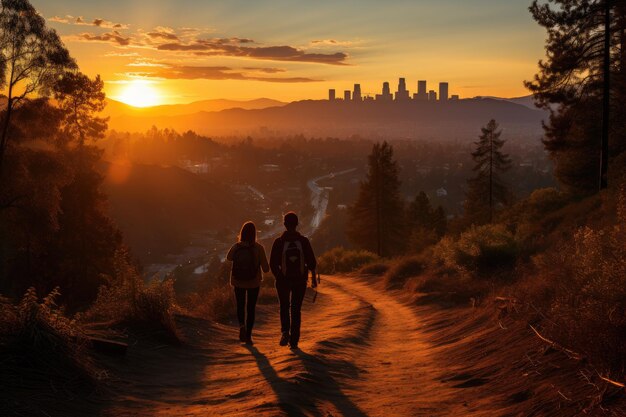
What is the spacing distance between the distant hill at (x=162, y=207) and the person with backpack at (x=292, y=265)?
9659cm

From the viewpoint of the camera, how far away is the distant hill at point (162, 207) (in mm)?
113000

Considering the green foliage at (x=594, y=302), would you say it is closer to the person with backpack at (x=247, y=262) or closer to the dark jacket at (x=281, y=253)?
the dark jacket at (x=281, y=253)

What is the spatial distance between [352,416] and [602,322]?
256cm

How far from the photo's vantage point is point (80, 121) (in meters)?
41.5

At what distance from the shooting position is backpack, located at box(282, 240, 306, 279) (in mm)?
9023

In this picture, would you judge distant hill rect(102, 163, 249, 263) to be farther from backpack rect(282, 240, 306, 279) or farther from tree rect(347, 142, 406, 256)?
backpack rect(282, 240, 306, 279)

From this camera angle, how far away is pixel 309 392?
6520 mm

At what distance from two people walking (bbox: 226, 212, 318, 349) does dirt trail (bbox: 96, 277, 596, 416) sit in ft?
1.89

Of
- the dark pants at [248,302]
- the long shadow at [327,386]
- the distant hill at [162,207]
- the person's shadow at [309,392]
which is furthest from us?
the distant hill at [162,207]

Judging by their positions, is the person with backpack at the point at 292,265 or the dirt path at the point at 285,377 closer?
the dirt path at the point at 285,377

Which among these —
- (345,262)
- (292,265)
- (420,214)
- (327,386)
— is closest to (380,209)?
(420,214)

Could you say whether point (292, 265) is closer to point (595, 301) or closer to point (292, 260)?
point (292, 260)

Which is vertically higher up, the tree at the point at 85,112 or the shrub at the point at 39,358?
the tree at the point at 85,112

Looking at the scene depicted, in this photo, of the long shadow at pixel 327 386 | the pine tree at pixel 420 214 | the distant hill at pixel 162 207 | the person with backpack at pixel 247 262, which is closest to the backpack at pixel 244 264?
the person with backpack at pixel 247 262
